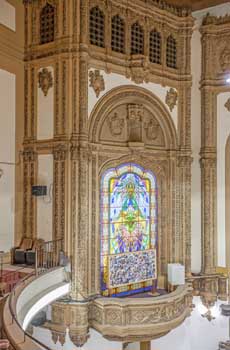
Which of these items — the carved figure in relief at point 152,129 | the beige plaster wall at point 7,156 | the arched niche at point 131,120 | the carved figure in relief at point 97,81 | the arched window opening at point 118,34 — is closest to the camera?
the beige plaster wall at point 7,156

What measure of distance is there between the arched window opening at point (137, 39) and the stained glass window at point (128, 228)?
301 cm

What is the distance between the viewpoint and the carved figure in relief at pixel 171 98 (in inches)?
474

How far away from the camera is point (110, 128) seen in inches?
431

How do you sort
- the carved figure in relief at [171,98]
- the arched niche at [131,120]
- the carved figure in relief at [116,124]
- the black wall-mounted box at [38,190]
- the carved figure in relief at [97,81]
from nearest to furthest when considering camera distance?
the black wall-mounted box at [38,190] < the carved figure in relief at [97,81] < the arched niche at [131,120] < the carved figure in relief at [116,124] < the carved figure in relief at [171,98]

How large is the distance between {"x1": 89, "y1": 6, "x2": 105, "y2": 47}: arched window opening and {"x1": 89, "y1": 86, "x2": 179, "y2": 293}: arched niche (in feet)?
4.04

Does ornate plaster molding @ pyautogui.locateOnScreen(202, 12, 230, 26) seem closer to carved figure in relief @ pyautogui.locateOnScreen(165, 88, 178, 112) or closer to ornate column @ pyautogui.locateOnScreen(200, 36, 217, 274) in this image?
ornate column @ pyautogui.locateOnScreen(200, 36, 217, 274)

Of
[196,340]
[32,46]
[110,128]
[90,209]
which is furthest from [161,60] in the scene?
[196,340]

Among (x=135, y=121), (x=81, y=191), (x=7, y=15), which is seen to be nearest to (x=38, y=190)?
(x=81, y=191)

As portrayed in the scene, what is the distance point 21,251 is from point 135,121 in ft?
14.5

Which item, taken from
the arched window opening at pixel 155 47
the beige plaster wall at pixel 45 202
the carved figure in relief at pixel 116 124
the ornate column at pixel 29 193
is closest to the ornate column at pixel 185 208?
the carved figure in relief at pixel 116 124

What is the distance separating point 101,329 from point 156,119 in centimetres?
565

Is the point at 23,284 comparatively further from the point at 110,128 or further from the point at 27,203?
the point at 110,128

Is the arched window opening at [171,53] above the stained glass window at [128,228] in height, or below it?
above

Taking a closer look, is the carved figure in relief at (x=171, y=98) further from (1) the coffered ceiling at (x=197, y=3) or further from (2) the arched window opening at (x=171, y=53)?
(1) the coffered ceiling at (x=197, y=3)
